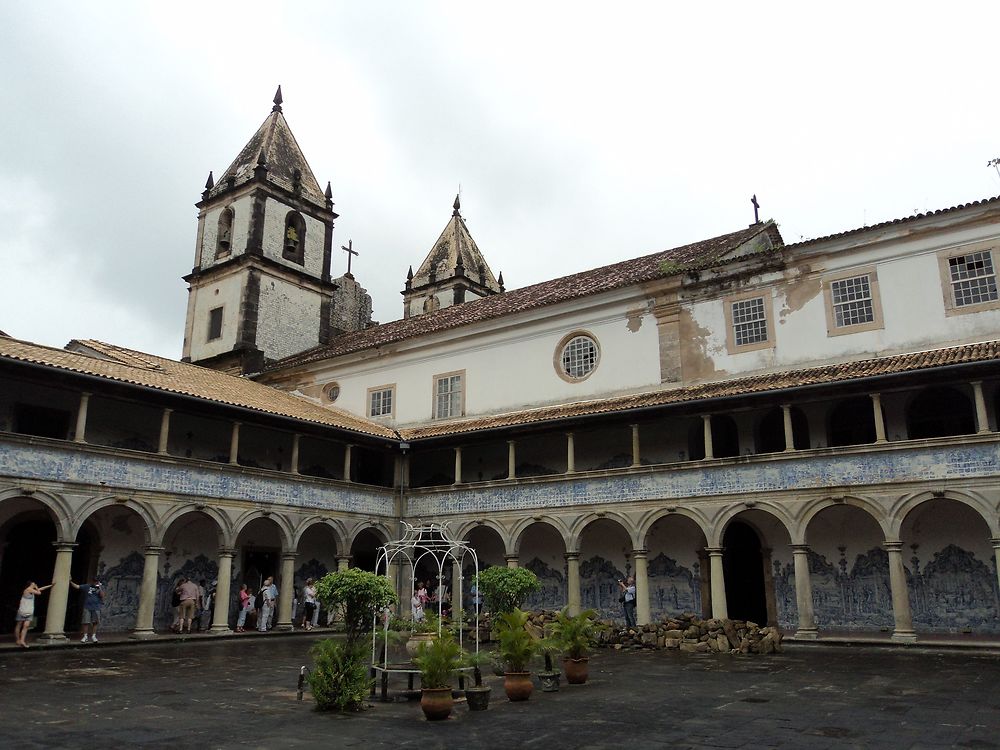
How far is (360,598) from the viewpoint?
980cm

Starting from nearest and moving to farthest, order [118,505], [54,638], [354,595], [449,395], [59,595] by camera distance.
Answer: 1. [354,595]
2. [54,638]
3. [59,595]
4. [118,505]
5. [449,395]

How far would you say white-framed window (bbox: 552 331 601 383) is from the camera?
22.4m

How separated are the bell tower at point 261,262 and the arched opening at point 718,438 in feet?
54.1

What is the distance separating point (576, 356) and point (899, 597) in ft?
33.1

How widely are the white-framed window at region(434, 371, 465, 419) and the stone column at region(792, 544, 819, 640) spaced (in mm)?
10845

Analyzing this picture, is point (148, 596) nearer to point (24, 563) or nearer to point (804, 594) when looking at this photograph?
point (24, 563)

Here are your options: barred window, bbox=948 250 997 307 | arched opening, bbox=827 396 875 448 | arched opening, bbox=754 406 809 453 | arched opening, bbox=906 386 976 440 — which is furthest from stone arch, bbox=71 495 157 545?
barred window, bbox=948 250 997 307

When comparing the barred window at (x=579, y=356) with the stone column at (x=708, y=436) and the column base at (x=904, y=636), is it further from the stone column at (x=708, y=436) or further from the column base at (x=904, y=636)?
the column base at (x=904, y=636)

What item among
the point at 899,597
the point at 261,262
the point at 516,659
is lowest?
the point at 516,659

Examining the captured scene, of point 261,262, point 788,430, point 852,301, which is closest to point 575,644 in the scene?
point 788,430

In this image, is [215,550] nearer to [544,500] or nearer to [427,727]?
[544,500]

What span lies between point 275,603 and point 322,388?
8.69m

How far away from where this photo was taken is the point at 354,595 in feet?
32.1

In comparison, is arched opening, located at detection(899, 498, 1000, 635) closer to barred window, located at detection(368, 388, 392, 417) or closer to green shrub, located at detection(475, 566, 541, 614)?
green shrub, located at detection(475, 566, 541, 614)
